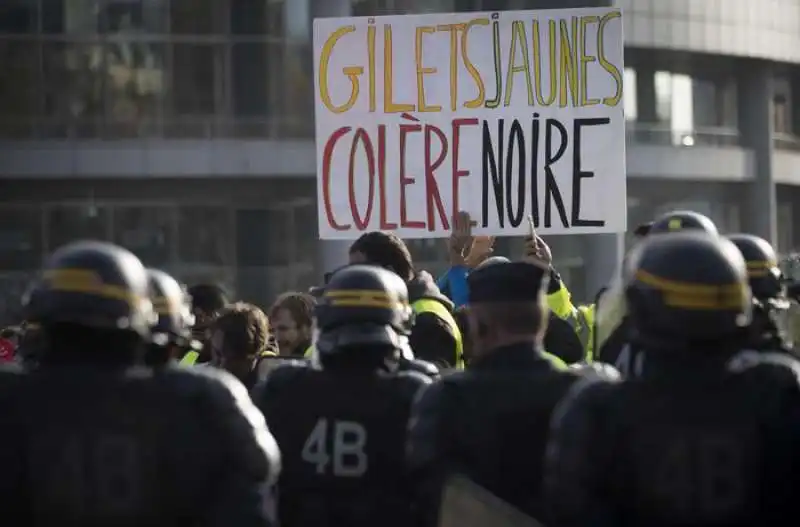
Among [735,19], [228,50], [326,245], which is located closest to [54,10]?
[228,50]

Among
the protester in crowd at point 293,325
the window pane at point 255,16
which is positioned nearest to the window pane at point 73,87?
the window pane at point 255,16

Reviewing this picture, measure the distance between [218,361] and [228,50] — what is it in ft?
79.0

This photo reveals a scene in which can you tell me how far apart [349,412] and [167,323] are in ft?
2.11

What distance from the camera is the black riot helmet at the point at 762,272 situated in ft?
18.9

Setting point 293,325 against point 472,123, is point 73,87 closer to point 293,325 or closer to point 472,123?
point 472,123

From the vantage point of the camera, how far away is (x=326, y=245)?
29.9m

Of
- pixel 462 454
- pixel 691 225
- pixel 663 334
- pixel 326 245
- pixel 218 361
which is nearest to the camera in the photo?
pixel 663 334

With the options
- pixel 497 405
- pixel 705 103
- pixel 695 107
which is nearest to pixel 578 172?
pixel 497 405

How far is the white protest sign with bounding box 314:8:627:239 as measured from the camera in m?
10.0

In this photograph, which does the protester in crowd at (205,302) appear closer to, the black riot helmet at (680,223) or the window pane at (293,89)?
the black riot helmet at (680,223)

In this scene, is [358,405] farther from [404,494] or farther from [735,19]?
[735,19]

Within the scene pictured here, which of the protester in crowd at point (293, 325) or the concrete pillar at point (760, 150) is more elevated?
the concrete pillar at point (760, 150)

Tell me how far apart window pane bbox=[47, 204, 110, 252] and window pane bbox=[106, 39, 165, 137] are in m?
1.43

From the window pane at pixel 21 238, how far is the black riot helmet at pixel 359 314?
25.1m
